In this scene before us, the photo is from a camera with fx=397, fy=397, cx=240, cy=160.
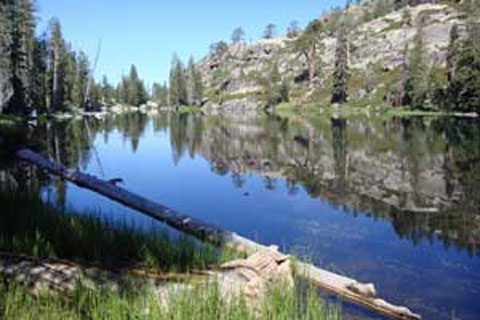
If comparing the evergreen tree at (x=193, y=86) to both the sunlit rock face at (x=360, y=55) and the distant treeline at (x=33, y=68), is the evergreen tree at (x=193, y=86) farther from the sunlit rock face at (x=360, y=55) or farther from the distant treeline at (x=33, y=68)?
the distant treeline at (x=33, y=68)

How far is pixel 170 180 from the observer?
22094mm

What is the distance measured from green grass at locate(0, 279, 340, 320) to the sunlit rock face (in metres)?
117

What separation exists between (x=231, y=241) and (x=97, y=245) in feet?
11.3

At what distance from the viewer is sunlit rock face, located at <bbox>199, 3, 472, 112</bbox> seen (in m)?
124

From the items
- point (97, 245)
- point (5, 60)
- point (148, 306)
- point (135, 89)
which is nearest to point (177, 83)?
point (135, 89)

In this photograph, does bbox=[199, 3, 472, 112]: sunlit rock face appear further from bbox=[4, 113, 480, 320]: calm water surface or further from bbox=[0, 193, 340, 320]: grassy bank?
bbox=[0, 193, 340, 320]: grassy bank

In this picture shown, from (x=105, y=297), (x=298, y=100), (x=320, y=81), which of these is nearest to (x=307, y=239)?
(x=105, y=297)

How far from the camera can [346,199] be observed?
16.9 metres

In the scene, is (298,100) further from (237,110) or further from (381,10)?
(381,10)

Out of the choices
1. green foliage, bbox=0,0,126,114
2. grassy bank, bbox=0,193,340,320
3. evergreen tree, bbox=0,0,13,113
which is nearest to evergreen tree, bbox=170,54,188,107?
green foliage, bbox=0,0,126,114

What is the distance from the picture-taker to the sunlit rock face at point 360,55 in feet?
408

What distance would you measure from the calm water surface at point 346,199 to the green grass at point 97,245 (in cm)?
239

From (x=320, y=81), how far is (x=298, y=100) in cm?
1286

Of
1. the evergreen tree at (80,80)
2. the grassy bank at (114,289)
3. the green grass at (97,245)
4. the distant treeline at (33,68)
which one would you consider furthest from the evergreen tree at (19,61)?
the green grass at (97,245)
